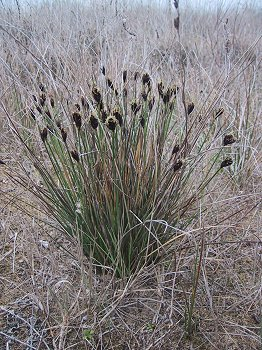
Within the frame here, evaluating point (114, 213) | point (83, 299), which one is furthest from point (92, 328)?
point (114, 213)

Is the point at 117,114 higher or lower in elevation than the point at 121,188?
higher

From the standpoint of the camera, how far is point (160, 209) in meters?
1.14

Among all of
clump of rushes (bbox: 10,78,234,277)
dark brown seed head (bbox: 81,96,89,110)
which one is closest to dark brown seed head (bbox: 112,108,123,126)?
clump of rushes (bbox: 10,78,234,277)

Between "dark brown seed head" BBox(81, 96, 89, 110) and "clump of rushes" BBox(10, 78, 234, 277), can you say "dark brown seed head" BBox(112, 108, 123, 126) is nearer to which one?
"clump of rushes" BBox(10, 78, 234, 277)

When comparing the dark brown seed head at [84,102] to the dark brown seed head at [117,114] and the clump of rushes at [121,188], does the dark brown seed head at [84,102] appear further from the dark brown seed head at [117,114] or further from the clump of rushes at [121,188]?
the dark brown seed head at [117,114]

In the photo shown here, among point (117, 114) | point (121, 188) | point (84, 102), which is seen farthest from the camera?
point (84, 102)

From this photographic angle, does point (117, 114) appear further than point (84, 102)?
No

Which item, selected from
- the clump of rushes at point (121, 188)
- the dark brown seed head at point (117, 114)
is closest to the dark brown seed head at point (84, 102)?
the clump of rushes at point (121, 188)

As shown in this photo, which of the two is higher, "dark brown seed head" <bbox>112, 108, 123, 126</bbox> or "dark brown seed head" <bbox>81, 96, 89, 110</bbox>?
"dark brown seed head" <bbox>112, 108, 123, 126</bbox>

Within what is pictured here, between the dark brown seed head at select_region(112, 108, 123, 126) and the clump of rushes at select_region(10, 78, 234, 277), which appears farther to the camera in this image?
the clump of rushes at select_region(10, 78, 234, 277)

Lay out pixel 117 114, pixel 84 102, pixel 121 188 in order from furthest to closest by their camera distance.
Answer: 1. pixel 84 102
2. pixel 121 188
3. pixel 117 114

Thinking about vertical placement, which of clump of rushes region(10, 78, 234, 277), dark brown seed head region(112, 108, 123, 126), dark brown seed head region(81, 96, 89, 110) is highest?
dark brown seed head region(112, 108, 123, 126)

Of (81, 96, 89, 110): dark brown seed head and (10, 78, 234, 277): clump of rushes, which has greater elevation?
(81, 96, 89, 110): dark brown seed head

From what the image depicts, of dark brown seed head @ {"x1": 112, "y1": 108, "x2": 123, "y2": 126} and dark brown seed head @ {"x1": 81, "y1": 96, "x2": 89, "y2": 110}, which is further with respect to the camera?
dark brown seed head @ {"x1": 81, "y1": 96, "x2": 89, "y2": 110}
